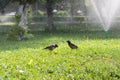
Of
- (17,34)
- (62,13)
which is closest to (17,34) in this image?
(17,34)

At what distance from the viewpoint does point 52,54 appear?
9039 millimetres

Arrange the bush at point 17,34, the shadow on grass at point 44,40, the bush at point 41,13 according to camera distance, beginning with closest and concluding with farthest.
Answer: the shadow on grass at point 44,40 < the bush at point 17,34 < the bush at point 41,13

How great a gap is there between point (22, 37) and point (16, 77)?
13.2 m

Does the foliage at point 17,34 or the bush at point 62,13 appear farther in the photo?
the bush at point 62,13

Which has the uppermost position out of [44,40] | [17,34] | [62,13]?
[17,34]

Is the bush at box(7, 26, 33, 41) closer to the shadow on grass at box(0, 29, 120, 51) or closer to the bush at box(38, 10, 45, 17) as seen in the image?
the shadow on grass at box(0, 29, 120, 51)

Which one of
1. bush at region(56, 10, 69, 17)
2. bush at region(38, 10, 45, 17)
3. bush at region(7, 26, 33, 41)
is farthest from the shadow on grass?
bush at region(38, 10, 45, 17)

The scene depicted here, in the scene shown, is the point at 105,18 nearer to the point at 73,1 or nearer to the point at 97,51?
the point at 73,1

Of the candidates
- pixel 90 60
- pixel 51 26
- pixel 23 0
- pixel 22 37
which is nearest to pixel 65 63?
pixel 90 60

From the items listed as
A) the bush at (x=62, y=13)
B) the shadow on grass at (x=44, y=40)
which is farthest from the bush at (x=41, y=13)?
the shadow on grass at (x=44, y=40)

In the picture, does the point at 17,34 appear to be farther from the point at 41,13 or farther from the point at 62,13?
the point at 41,13

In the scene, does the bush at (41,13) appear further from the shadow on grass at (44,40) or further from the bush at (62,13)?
the shadow on grass at (44,40)

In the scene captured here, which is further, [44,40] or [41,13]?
[41,13]

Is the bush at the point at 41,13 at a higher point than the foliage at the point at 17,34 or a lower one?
lower
